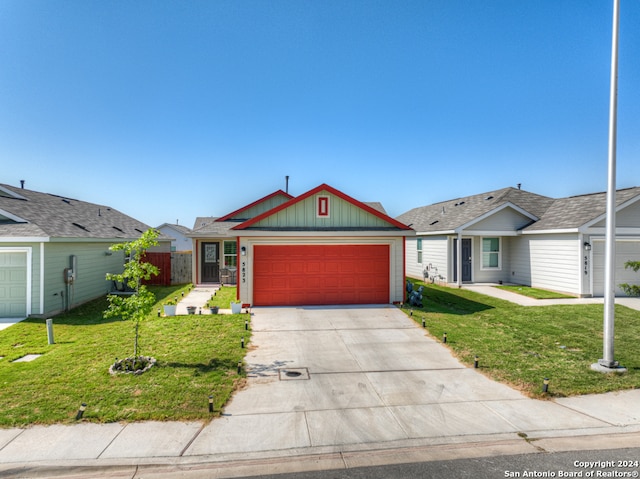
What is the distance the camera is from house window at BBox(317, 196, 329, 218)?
14.1 meters

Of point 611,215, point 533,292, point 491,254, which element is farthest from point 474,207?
point 611,215

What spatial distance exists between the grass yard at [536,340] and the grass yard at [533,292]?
2.09m

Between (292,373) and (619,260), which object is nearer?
(292,373)

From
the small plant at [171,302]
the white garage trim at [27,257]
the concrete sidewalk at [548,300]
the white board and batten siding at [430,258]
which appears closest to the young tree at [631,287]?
the concrete sidewalk at [548,300]

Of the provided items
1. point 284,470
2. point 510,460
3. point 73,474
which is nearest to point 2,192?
point 73,474

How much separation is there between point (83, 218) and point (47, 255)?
6.57 metres

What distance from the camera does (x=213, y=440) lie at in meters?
5.19

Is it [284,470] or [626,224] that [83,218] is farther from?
[626,224]

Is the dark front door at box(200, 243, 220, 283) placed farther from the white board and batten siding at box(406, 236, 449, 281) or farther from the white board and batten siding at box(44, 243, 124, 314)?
the white board and batten siding at box(406, 236, 449, 281)

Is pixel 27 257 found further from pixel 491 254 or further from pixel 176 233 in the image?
pixel 176 233

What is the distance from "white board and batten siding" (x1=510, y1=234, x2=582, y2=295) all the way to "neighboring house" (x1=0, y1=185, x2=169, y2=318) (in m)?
21.7

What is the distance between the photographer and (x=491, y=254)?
66.4 feet

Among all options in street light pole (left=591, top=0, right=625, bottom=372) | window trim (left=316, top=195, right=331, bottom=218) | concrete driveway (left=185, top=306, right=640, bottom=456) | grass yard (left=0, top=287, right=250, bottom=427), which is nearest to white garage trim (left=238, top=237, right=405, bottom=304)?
window trim (left=316, top=195, right=331, bottom=218)

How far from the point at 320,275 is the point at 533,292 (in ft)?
35.6
